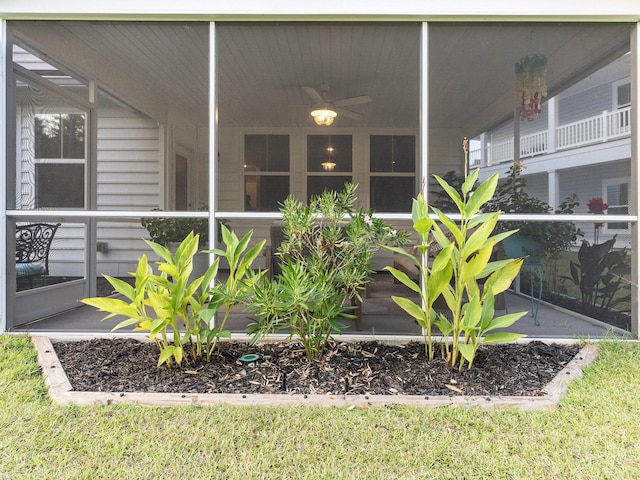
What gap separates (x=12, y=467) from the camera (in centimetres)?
157

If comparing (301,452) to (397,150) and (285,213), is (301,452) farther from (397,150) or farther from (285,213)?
(397,150)

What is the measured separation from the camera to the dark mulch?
218cm

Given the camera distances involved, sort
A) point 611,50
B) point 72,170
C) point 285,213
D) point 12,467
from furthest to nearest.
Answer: point 72,170
point 611,50
point 285,213
point 12,467

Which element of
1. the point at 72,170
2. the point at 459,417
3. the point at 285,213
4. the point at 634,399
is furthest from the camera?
the point at 72,170

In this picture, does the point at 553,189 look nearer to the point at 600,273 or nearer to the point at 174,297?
the point at 600,273

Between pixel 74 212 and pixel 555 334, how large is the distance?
386cm

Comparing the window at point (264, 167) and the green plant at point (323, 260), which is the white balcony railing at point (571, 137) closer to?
the green plant at point (323, 260)

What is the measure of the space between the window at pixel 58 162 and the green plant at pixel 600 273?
14.0ft

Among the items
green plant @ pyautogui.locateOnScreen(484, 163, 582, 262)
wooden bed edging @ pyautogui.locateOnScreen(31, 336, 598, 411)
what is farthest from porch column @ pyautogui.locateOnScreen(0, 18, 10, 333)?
green plant @ pyautogui.locateOnScreen(484, 163, 582, 262)

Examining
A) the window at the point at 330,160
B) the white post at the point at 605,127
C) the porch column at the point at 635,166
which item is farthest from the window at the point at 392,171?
the porch column at the point at 635,166

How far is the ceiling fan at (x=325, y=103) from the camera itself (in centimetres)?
460

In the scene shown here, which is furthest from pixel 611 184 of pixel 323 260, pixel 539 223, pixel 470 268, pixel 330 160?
pixel 330 160

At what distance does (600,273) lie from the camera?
120 inches
